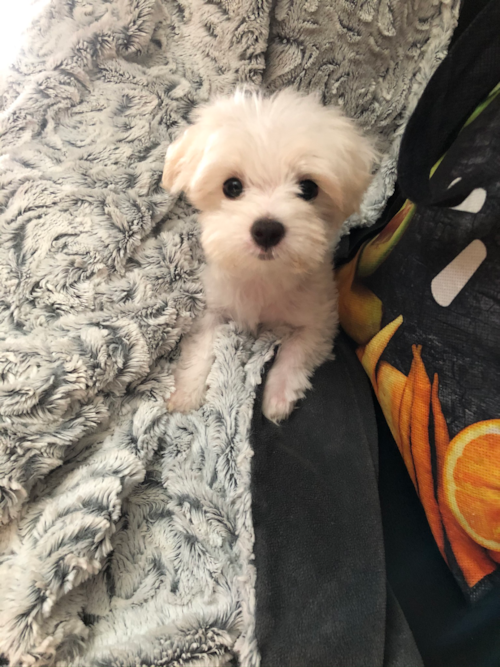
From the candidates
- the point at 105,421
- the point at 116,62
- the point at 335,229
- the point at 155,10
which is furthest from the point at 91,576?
the point at 155,10

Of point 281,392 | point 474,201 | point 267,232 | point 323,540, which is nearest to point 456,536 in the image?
point 323,540

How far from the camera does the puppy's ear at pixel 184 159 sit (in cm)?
113

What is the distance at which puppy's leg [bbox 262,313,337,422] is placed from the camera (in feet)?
3.68

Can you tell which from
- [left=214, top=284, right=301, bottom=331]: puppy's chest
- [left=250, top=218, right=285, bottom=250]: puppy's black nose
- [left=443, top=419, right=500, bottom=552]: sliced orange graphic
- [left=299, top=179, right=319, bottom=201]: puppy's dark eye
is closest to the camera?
[left=443, top=419, right=500, bottom=552]: sliced orange graphic

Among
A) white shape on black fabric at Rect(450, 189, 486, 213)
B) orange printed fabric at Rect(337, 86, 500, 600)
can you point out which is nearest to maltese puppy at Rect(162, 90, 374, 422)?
orange printed fabric at Rect(337, 86, 500, 600)

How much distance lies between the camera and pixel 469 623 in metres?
0.87

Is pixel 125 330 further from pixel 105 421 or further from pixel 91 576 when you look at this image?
pixel 91 576

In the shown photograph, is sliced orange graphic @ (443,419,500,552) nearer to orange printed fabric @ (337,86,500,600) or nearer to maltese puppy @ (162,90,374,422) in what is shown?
orange printed fabric @ (337,86,500,600)

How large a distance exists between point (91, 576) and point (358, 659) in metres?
0.56

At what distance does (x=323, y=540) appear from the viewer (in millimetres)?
891

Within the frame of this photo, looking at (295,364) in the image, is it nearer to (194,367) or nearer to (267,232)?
(194,367)

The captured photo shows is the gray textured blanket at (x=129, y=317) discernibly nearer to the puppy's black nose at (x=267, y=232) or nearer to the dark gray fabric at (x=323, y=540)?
the dark gray fabric at (x=323, y=540)

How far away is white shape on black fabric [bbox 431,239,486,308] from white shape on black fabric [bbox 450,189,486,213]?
6 cm

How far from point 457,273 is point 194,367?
30.4 inches
